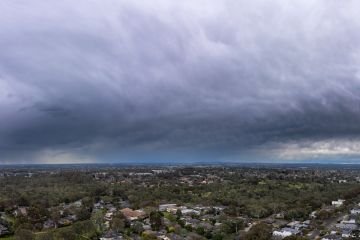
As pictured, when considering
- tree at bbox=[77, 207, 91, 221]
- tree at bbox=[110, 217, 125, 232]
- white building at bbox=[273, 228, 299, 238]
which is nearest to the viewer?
white building at bbox=[273, 228, 299, 238]

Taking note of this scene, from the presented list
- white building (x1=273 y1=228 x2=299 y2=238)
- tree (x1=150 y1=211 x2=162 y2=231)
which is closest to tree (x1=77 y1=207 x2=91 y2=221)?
tree (x1=150 y1=211 x2=162 y2=231)

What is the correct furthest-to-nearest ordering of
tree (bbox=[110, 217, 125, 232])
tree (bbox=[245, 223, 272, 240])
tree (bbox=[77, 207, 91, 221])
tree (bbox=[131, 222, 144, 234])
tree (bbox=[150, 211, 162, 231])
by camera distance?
1. tree (bbox=[77, 207, 91, 221])
2. tree (bbox=[150, 211, 162, 231])
3. tree (bbox=[131, 222, 144, 234])
4. tree (bbox=[110, 217, 125, 232])
5. tree (bbox=[245, 223, 272, 240])

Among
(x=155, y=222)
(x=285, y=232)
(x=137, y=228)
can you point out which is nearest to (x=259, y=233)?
(x=285, y=232)

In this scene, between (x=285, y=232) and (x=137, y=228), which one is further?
(x=137, y=228)

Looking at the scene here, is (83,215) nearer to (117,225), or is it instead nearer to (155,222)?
(117,225)

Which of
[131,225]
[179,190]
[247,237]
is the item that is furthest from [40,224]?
[179,190]

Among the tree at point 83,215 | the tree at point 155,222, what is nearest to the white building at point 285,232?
the tree at point 155,222

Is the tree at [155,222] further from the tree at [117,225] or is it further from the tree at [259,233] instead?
the tree at [259,233]

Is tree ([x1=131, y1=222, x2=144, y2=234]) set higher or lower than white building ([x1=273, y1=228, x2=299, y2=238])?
higher

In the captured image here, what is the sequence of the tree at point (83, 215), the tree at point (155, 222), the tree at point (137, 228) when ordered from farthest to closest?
the tree at point (83, 215)
the tree at point (155, 222)
the tree at point (137, 228)

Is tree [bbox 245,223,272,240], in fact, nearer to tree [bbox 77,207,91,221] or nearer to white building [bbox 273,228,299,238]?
white building [bbox 273,228,299,238]

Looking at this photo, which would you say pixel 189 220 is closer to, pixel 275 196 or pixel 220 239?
pixel 220 239
